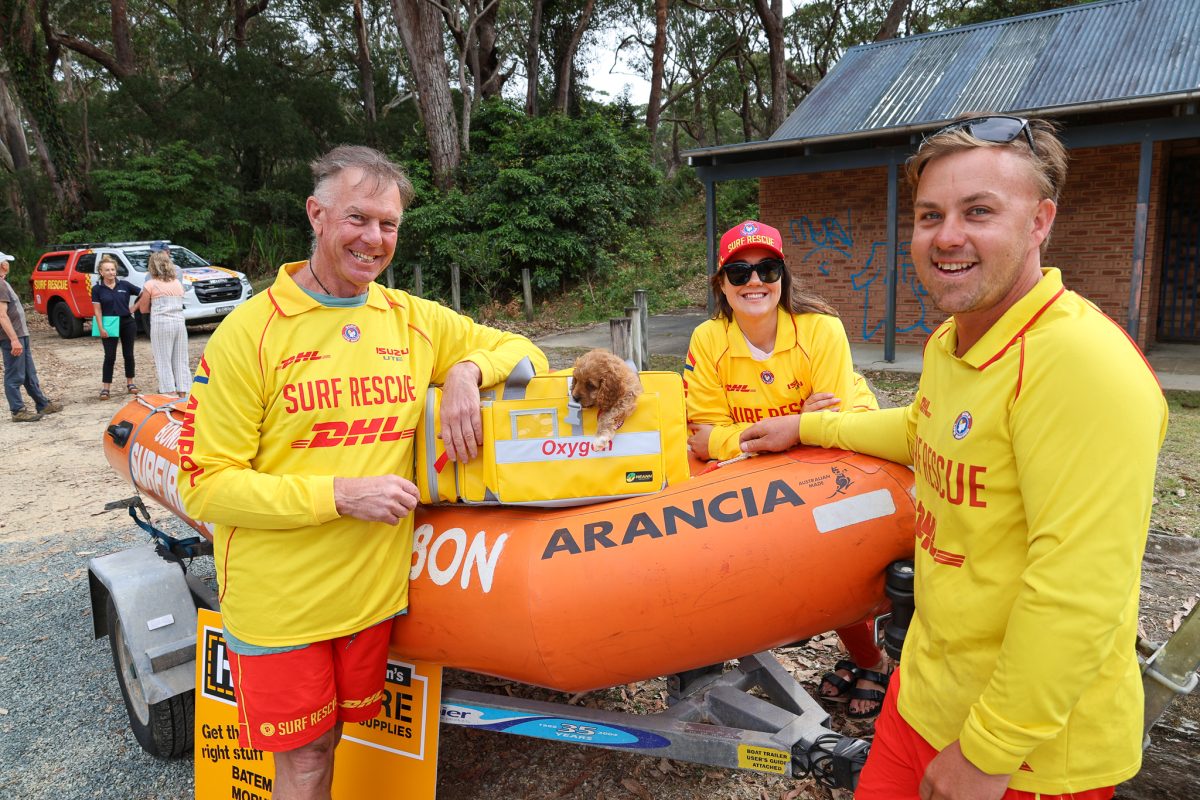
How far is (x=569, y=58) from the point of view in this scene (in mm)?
24984

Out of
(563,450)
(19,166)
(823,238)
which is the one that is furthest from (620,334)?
(19,166)

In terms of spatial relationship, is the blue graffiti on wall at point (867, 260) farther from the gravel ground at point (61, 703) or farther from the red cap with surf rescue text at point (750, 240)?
the gravel ground at point (61, 703)

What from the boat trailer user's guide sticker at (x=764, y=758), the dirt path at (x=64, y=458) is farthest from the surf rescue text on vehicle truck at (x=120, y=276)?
the boat trailer user's guide sticker at (x=764, y=758)

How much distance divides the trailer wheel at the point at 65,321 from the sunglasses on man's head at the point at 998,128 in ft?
63.2

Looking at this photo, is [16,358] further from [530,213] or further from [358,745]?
[530,213]

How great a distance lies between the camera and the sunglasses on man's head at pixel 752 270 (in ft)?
9.13

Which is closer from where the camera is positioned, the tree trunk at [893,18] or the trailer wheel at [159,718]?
the trailer wheel at [159,718]

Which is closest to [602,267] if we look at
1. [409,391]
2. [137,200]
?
[137,200]

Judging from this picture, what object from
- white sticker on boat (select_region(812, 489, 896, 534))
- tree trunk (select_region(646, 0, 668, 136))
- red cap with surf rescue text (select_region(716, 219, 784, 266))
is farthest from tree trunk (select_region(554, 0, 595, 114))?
white sticker on boat (select_region(812, 489, 896, 534))

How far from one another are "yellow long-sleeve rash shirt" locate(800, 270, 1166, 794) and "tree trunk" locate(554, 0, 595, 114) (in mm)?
25238

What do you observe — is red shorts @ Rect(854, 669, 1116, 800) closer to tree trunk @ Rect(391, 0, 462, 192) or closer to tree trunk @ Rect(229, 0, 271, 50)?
tree trunk @ Rect(391, 0, 462, 192)

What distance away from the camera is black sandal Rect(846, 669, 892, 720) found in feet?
10.2

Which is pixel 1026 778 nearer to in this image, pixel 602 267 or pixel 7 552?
pixel 7 552

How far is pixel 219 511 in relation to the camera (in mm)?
1994
